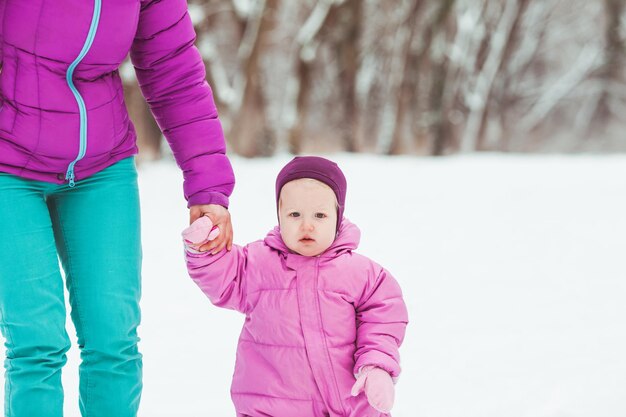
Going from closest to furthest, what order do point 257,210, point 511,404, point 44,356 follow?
point 44,356, point 511,404, point 257,210

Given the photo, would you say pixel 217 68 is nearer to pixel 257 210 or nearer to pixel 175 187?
pixel 175 187

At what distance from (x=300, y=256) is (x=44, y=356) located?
70 centimetres

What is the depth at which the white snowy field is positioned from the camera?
117 inches

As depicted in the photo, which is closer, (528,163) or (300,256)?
(300,256)

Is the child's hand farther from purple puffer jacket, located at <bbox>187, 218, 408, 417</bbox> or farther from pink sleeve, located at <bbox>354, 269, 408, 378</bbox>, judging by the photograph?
pink sleeve, located at <bbox>354, 269, 408, 378</bbox>

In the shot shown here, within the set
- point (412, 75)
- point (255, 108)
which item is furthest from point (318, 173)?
point (412, 75)

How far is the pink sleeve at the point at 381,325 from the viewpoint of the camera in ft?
6.59

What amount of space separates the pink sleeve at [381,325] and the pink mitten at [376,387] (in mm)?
24

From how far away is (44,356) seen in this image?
6.10ft

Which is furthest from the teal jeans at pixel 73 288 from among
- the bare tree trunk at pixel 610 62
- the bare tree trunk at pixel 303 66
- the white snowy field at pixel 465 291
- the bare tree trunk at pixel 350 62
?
the bare tree trunk at pixel 610 62

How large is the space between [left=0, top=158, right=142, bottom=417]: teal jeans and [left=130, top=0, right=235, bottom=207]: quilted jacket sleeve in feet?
0.51

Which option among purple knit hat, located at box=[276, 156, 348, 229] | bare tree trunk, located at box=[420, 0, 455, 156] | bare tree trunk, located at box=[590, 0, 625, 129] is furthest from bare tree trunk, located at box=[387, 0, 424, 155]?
purple knit hat, located at box=[276, 156, 348, 229]

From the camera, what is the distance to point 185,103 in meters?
2.14

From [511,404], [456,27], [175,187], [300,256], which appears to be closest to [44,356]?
[300,256]
